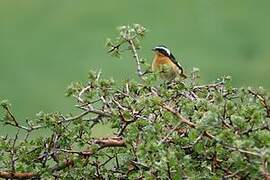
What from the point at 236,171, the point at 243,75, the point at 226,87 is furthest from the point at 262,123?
the point at 243,75

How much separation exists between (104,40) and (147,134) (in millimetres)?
9174

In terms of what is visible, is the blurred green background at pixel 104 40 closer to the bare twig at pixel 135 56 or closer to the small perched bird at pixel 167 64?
the small perched bird at pixel 167 64

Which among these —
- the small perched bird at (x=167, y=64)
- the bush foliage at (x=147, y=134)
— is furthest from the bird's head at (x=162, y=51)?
the bush foliage at (x=147, y=134)

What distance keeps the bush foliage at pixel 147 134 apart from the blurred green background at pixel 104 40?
6.34m

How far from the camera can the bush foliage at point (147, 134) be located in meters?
2.12

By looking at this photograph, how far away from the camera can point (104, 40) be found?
11.4 meters

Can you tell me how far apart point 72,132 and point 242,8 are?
1027 cm

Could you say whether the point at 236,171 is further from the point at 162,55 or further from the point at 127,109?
the point at 162,55

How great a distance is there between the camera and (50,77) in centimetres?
1067

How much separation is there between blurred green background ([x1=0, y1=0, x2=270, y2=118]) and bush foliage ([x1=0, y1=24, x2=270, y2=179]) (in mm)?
6336

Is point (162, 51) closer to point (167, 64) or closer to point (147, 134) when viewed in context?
point (167, 64)

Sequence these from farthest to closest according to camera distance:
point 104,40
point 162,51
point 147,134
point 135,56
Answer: point 104,40
point 162,51
point 135,56
point 147,134

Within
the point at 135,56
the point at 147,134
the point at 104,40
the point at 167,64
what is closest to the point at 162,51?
the point at 167,64

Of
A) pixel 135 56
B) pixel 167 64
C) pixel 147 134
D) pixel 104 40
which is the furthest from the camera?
pixel 104 40
